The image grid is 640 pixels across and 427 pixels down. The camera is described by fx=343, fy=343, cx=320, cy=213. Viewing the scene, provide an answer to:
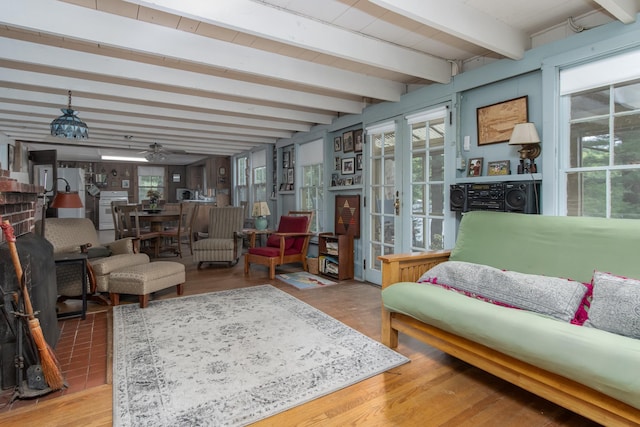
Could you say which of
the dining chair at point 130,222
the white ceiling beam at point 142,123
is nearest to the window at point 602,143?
the white ceiling beam at point 142,123

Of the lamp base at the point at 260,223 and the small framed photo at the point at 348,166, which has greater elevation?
the small framed photo at the point at 348,166

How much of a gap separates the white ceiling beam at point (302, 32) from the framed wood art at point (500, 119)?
589mm

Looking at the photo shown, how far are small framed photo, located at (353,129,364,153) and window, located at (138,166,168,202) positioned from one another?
9317 mm

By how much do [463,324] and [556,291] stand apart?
1.79 feet

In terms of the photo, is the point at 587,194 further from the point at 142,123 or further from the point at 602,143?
the point at 142,123

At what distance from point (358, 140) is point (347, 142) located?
249 mm

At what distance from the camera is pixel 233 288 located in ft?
13.8

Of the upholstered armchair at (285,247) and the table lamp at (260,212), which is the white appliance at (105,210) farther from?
the upholstered armchair at (285,247)

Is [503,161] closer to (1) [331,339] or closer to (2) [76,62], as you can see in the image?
(1) [331,339]

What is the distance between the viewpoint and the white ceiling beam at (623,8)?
6.47ft

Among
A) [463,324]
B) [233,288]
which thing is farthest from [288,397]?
[233,288]

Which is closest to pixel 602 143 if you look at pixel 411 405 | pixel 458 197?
pixel 458 197

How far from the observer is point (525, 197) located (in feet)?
8.87

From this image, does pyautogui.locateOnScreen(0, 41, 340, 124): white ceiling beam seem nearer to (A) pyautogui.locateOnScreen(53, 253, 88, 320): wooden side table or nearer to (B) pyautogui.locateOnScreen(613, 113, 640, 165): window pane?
(A) pyautogui.locateOnScreen(53, 253, 88, 320): wooden side table
